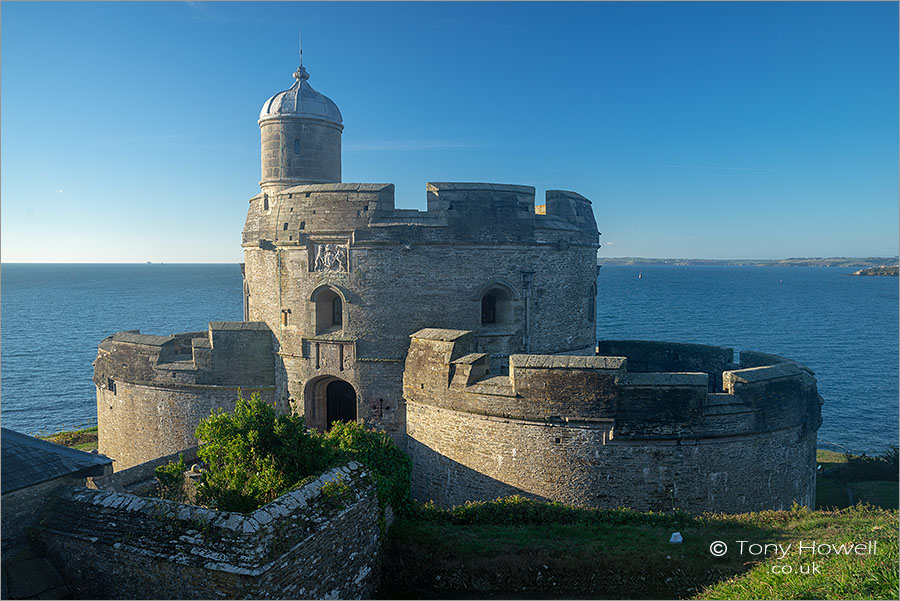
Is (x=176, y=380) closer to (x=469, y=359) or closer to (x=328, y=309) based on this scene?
(x=328, y=309)

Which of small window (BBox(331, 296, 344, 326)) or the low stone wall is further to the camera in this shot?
small window (BBox(331, 296, 344, 326))

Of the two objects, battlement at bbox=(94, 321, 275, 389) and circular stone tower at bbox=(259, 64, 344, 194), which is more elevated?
circular stone tower at bbox=(259, 64, 344, 194)

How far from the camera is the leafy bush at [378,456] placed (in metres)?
11.7

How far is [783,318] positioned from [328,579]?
82484mm

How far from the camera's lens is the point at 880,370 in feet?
154

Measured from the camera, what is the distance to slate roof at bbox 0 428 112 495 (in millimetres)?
8992

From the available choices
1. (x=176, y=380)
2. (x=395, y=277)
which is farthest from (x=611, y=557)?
(x=176, y=380)

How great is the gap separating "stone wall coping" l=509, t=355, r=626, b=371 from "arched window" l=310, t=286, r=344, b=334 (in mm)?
6077

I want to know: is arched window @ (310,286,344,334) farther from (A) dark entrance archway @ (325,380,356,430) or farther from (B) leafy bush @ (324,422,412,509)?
(B) leafy bush @ (324,422,412,509)

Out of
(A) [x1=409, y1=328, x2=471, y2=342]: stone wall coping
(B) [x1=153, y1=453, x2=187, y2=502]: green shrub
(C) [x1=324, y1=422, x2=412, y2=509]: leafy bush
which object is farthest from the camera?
(A) [x1=409, y1=328, x2=471, y2=342]: stone wall coping

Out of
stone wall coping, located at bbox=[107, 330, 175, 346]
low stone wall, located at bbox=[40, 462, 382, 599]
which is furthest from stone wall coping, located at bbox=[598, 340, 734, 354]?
stone wall coping, located at bbox=[107, 330, 175, 346]

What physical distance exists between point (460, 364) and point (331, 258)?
5314mm

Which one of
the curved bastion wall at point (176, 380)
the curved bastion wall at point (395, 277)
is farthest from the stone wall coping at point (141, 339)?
the curved bastion wall at point (395, 277)

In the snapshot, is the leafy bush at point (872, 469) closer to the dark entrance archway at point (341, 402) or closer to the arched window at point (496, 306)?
the arched window at point (496, 306)
